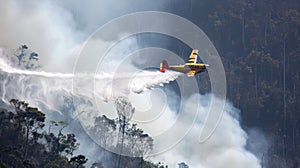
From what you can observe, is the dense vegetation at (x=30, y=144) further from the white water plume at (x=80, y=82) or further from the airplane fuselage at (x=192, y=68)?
the airplane fuselage at (x=192, y=68)

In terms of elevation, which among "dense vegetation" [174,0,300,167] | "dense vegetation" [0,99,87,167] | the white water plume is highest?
"dense vegetation" [174,0,300,167]

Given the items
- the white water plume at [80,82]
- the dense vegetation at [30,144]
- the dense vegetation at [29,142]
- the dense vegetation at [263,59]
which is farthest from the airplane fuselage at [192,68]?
the dense vegetation at [263,59]

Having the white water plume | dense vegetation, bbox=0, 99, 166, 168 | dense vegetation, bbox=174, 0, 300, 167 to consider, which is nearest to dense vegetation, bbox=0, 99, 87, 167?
dense vegetation, bbox=0, 99, 166, 168

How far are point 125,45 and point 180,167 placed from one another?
3490cm

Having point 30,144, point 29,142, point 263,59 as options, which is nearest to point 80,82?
point 29,142

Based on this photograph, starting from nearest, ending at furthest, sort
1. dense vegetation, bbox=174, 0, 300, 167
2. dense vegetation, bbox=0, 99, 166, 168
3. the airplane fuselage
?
dense vegetation, bbox=0, 99, 166, 168 < the airplane fuselage < dense vegetation, bbox=174, 0, 300, 167

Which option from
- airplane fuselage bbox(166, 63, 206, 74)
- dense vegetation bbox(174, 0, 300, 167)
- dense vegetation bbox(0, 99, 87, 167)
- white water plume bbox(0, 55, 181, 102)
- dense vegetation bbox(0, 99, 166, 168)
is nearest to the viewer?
dense vegetation bbox(0, 99, 166, 168)

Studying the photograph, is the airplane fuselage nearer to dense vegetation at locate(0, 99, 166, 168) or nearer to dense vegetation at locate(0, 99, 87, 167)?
dense vegetation at locate(0, 99, 166, 168)

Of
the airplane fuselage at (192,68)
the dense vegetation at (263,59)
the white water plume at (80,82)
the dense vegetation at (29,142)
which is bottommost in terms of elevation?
the dense vegetation at (29,142)

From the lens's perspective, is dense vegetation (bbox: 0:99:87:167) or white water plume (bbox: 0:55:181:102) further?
white water plume (bbox: 0:55:181:102)

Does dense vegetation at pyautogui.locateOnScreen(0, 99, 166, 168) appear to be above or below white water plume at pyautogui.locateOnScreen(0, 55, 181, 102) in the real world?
below

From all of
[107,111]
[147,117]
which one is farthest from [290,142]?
[107,111]

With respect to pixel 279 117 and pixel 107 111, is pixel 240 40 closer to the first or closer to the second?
pixel 279 117

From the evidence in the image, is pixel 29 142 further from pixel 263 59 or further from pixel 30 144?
pixel 263 59
